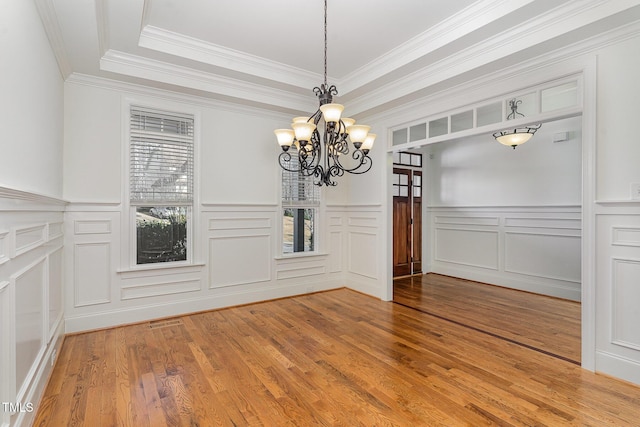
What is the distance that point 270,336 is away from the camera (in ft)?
11.3

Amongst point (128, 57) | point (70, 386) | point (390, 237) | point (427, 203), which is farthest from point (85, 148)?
point (427, 203)

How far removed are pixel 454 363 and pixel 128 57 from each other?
446 cm

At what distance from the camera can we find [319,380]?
8.43ft

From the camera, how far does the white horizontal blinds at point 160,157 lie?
389 centimetres

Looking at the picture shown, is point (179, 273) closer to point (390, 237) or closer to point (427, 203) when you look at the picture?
point (390, 237)

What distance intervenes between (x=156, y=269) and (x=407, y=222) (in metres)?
4.56

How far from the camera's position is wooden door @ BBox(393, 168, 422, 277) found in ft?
20.7

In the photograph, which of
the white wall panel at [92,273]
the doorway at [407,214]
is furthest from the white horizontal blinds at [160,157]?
the doorway at [407,214]

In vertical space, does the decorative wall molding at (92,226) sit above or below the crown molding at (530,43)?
below

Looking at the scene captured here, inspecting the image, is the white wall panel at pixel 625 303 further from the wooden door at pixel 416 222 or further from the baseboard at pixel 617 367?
the wooden door at pixel 416 222

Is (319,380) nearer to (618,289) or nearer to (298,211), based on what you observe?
(618,289)

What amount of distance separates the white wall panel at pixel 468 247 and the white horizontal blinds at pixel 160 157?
4.94 meters

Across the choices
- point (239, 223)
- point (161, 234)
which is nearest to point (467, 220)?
point (239, 223)

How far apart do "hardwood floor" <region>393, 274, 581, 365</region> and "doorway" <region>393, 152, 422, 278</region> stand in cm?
53
